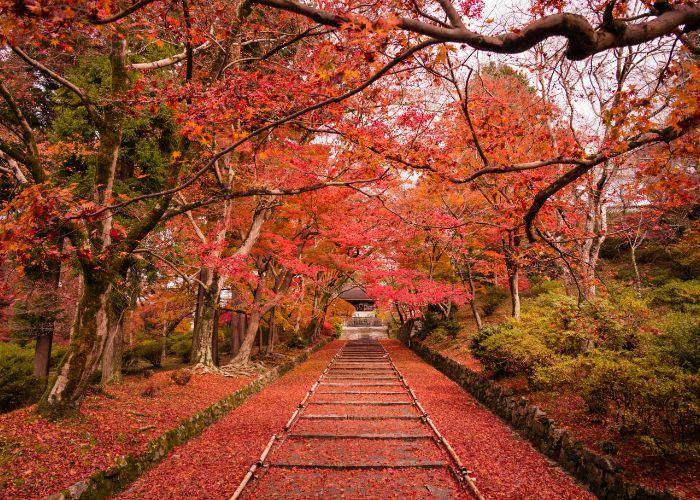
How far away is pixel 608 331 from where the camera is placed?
723 cm

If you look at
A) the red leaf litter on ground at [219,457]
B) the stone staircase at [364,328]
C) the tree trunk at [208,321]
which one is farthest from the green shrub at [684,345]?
the stone staircase at [364,328]

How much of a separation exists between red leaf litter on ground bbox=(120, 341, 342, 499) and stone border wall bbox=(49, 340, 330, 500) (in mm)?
113

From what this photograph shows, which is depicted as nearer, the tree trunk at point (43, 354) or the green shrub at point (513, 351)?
the green shrub at point (513, 351)

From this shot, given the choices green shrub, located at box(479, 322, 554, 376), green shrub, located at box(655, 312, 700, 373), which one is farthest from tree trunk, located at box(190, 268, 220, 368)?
green shrub, located at box(655, 312, 700, 373)

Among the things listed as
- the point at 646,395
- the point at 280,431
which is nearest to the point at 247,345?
the point at 280,431

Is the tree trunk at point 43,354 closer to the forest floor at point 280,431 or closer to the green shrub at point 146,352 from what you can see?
the green shrub at point 146,352

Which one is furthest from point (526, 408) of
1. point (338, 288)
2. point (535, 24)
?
point (338, 288)

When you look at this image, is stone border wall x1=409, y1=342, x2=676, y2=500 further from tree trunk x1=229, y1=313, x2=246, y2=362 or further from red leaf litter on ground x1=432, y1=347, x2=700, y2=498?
tree trunk x1=229, y1=313, x2=246, y2=362

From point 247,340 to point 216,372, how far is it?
5.81ft

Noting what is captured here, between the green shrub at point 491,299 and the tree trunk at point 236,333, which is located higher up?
the green shrub at point 491,299

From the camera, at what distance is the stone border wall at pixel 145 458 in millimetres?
4391

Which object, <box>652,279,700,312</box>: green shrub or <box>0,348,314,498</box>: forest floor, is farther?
<box>652,279,700,312</box>: green shrub

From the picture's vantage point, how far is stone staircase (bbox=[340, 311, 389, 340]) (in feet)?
128

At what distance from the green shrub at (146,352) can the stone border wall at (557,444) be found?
1594 centimetres
